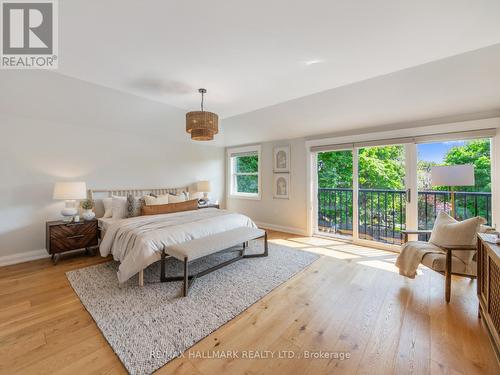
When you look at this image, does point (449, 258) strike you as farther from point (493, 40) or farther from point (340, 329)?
point (493, 40)

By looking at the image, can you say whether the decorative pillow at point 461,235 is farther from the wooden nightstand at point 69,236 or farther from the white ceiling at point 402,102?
the wooden nightstand at point 69,236

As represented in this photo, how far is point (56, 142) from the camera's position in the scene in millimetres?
3312

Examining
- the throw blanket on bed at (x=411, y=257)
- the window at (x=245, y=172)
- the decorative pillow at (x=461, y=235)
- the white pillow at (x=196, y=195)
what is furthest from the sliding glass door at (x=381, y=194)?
the white pillow at (x=196, y=195)

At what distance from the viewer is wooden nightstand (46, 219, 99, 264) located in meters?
2.97

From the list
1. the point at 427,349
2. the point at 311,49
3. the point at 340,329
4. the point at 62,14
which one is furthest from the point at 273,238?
the point at 62,14

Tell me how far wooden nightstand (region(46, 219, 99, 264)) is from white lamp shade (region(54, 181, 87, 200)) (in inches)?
16.2

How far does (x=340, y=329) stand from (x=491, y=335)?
1027mm

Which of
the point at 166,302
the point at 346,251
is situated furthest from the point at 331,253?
the point at 166,302

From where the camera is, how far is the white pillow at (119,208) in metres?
3.44

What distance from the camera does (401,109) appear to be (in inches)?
122

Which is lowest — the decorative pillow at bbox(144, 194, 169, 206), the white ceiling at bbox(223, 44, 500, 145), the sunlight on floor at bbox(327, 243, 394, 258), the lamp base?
the sunlight on floor at bbox(327, 243, 394, 258)

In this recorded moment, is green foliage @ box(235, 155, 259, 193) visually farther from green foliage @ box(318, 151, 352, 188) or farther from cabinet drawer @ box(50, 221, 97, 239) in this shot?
cabinet drawer @ box(50, 221, 97, 239)

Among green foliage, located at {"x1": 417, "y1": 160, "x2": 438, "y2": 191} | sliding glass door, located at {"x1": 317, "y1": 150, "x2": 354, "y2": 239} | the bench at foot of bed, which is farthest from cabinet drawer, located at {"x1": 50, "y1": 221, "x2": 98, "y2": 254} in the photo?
green foliage, located at {"x1": 417, "y1": 160, "x2": 438, "y2": 191}

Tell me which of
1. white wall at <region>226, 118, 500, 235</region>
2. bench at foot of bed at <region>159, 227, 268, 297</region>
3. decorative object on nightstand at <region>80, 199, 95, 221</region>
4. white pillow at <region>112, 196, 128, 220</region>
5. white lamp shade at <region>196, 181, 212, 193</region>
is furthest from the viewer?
white lamp shade at <region>196, 181, 212, 193</region>
